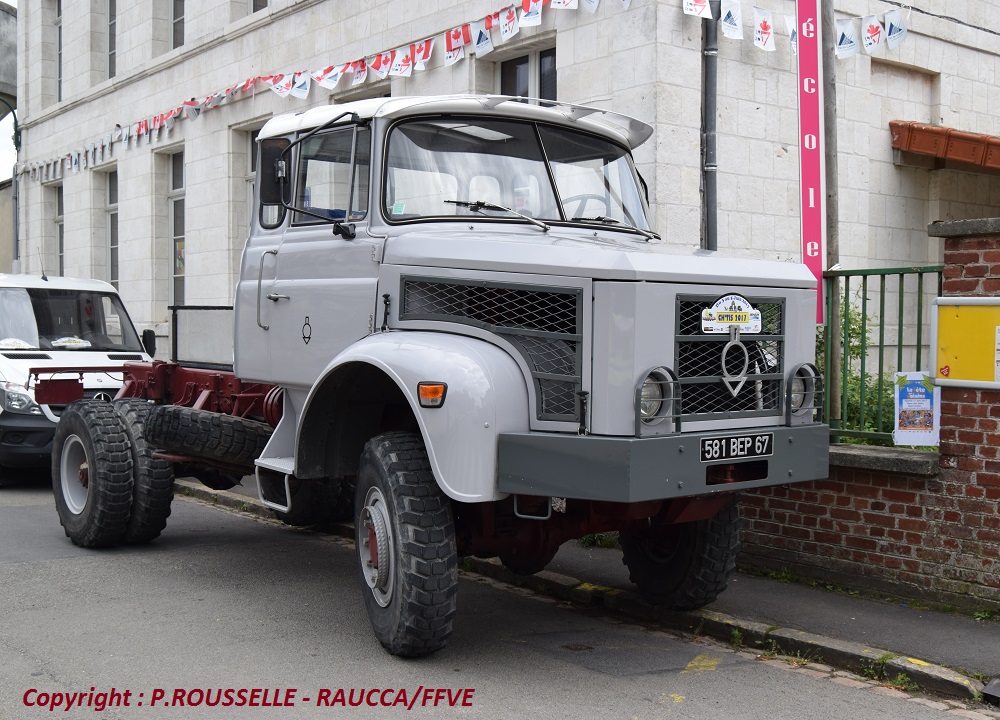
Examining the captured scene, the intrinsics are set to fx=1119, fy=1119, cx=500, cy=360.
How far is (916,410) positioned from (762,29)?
4.61m

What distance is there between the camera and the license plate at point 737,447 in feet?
16.3

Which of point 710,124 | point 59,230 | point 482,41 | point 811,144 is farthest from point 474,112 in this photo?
point 59,230

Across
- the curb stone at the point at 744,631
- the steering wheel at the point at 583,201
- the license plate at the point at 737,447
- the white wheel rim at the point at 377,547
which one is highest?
the steering wheel at the point at 583,201

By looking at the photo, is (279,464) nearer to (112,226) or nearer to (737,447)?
(737,447)

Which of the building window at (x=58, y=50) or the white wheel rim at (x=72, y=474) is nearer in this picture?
the white wheel rim at (x=72, y=474)

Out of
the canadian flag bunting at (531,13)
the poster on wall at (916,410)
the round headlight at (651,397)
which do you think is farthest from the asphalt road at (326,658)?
the canadian flag bunting at (531,13)

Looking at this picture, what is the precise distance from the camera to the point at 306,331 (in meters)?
6.24

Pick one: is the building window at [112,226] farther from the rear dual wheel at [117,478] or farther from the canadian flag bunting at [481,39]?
the rear dual wheel at [117,478]

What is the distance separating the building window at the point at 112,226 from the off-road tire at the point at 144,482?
13.1 m

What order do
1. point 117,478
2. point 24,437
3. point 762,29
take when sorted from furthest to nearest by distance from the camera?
point 24,437
point 762,29
point 117,478

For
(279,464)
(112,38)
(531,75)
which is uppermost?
(112,38)

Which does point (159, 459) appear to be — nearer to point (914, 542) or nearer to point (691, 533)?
point (691, 533)

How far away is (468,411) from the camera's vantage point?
191 inches

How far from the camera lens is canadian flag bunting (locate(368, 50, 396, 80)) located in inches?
492
